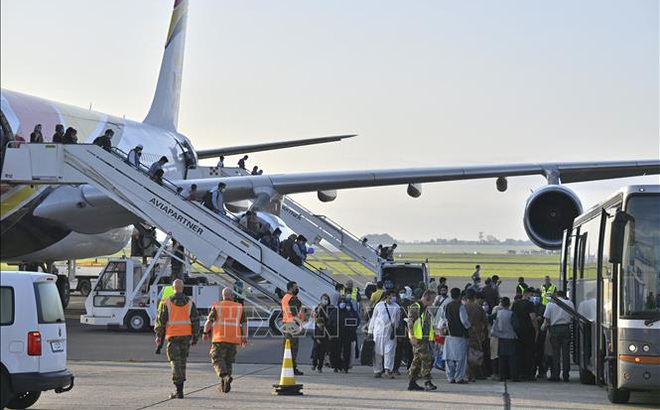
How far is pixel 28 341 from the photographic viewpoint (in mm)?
11094

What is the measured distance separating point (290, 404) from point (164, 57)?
83.3 feet

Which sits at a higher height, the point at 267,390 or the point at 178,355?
the point at 178,355

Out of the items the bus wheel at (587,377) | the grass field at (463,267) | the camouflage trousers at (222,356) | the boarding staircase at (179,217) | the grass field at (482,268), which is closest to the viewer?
the camouflage trousers at (222,356)

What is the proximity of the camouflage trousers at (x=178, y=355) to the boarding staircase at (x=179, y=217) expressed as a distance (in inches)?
273

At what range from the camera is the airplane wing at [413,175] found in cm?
2520

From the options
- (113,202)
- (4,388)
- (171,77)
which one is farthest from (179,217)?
(171,77)

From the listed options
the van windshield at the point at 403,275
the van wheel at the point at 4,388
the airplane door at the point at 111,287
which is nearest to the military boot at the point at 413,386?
the van wheel at the point at 4,388

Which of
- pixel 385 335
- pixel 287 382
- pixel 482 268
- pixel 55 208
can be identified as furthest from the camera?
pixel 482 268

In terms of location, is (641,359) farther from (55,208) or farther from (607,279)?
(55,208)

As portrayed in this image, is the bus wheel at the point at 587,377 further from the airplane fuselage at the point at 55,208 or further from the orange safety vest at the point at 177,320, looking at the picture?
the airplane fuselage at the point at 55,208

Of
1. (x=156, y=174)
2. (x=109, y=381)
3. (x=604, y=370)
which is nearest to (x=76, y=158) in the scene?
(x=156, y=174)

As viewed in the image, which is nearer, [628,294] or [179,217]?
[628,294]

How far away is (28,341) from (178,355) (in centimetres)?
256

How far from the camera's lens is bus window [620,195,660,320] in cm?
1264
